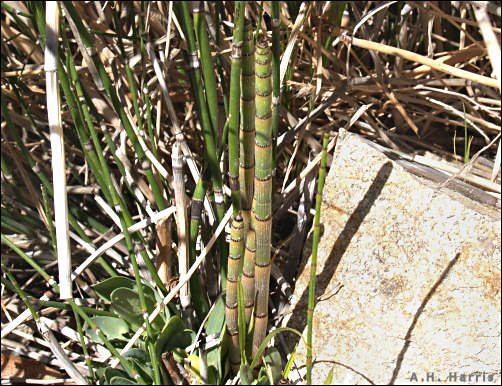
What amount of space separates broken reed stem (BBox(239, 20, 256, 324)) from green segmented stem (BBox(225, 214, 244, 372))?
0.04 ft

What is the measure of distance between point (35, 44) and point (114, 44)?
222mm

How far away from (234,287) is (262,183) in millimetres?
207

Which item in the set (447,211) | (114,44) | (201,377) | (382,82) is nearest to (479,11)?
(447,211)

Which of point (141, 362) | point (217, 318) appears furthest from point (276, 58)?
point (141, 362)

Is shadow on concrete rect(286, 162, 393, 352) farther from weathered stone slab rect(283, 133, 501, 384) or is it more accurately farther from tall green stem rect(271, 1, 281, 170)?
tall green stem rect(271, 1, 281, 170)

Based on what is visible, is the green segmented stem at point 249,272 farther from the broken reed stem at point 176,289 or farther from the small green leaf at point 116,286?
the small green leaf at point 116,286

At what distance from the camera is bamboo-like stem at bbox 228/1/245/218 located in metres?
0.72

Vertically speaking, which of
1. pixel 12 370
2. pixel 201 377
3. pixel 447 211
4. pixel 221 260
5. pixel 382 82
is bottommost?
pixel 12 370

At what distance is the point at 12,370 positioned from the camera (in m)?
1.10

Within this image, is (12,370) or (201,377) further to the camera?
(12,370)

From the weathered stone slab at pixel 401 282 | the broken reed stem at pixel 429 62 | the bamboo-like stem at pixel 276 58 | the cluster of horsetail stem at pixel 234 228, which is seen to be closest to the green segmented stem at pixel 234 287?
the cluster of horsetail stem at pixel 234 228

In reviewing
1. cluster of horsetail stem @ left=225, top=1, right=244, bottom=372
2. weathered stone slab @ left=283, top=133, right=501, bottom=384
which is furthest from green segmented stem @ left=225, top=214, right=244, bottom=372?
weathered stone slab @ left=283, top=133, right=501, bottom=384

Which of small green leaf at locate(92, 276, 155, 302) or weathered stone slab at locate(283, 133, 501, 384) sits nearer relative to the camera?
weathered stone slab at locate(283, 133, 501, 384)

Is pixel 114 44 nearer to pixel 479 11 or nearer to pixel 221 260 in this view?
pixel 221 260
